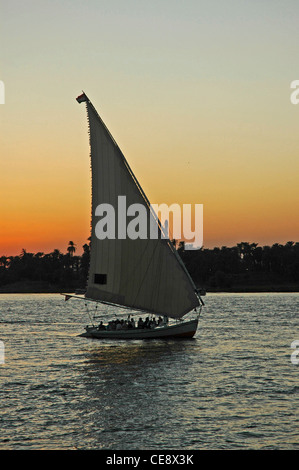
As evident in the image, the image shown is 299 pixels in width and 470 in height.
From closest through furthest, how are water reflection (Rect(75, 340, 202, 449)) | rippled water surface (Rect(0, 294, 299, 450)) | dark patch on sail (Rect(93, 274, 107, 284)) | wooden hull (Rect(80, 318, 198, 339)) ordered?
rippled water surface (Rect(0, 294, 299, 450)) → water reflection (Rect(75, 340, 202, 449)) → dark patch on sail (Rect(93, 274, 107, 284)) → wooden hull (Rect(80, 318, 198, 339))

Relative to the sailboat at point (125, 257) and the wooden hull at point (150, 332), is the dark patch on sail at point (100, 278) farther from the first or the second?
the wooden hull at point (150, 332)

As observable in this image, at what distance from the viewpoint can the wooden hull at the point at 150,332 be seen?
57.2 meters

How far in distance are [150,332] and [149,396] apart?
2422 cm

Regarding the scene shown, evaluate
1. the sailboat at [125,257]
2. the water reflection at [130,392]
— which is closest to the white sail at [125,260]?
the sailboat at [125,257]

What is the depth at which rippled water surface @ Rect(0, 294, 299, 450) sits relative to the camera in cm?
2488

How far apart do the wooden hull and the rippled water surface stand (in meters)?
0.82

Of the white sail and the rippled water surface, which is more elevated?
the white sail

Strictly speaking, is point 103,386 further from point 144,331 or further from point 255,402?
point 144,331

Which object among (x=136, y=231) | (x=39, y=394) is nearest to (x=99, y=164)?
(x=136, y=231)

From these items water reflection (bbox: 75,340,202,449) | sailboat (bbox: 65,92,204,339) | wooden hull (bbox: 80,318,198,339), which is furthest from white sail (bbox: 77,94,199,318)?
water reflection (bbox: 75,340,202,449)

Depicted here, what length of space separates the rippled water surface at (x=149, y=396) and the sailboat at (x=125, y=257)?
181 inches

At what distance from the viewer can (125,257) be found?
179 feet

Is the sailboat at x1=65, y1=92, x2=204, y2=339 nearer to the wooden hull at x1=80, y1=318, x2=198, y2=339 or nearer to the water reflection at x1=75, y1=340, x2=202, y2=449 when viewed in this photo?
the wooden hull at x1=80, y1=318, x2=198, y2=339

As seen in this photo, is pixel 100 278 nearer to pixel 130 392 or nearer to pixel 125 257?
pixel 125 257
